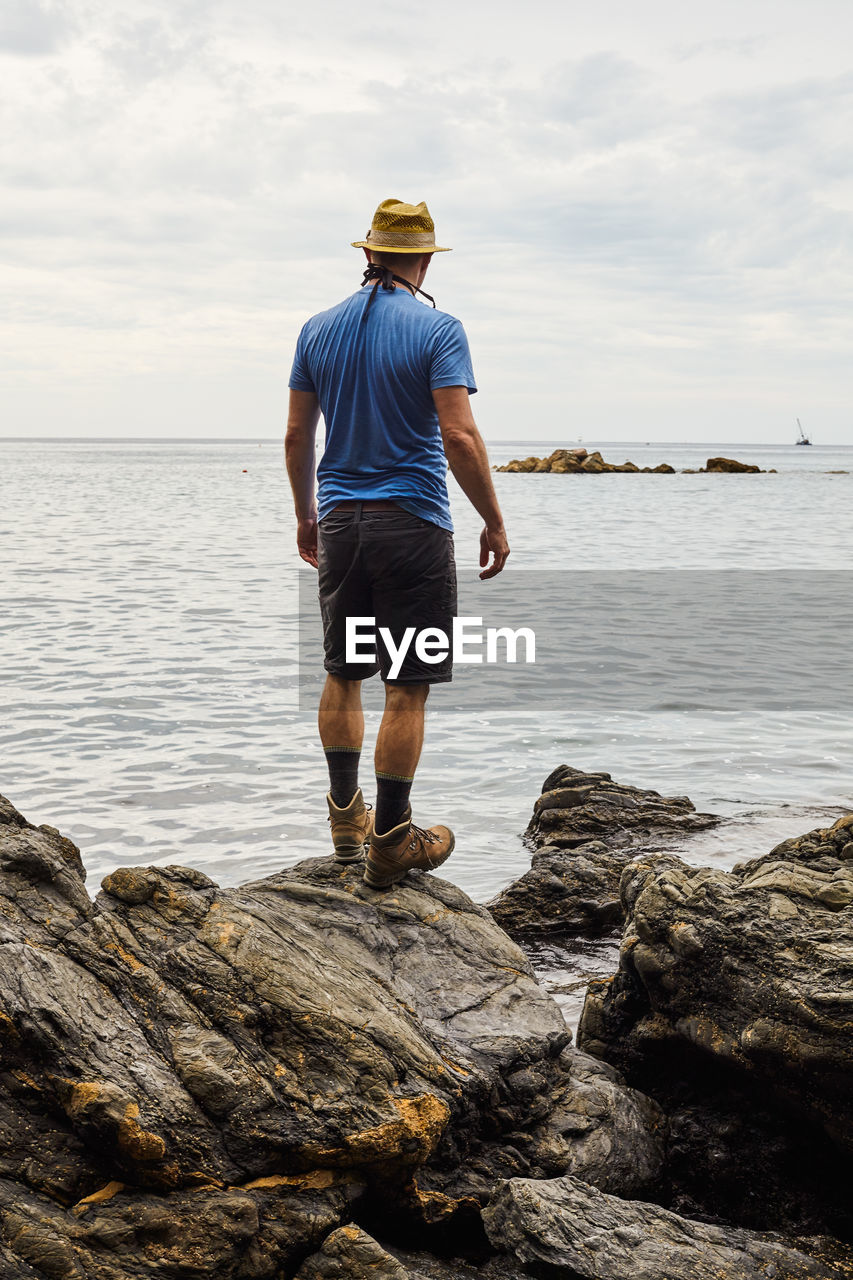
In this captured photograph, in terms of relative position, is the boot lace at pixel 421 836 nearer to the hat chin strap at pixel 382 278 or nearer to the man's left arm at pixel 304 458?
the man's left arm at pixel 304 458

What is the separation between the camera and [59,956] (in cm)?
371

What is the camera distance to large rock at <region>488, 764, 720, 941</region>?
704 centimetres

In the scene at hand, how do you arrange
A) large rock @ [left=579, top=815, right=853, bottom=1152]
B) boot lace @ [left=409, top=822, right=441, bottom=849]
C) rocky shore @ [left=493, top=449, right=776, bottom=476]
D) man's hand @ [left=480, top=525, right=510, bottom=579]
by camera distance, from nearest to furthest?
1. large rock @ [left=579, top=815, right=853, bottom=1152]
2. man's hand @ [left=480, top=525, right=510, bottom=579]
3. boot lace @ [left=409, top=822, right=441, bottom=849]
4. rocky shore @ [left=493, top=449, right=776, bottom=476]

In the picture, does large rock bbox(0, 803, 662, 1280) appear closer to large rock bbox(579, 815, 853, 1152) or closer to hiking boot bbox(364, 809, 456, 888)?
hiking boot bbox(364, 809, 456, 888)

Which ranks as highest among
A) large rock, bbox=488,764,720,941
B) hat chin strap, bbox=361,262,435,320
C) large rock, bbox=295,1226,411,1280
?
hat chin strap, bbox=361,262,435,320

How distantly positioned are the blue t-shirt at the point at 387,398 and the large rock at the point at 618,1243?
2640 mm

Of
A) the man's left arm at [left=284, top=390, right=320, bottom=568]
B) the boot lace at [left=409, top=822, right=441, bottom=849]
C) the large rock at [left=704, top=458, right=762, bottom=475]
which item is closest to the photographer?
the boot lace at [left=409, top=822, right=441, bottom=849]

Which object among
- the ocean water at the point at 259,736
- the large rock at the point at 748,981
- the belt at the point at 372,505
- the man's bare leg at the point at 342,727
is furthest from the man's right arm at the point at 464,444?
the ocean water at the point at 259,736

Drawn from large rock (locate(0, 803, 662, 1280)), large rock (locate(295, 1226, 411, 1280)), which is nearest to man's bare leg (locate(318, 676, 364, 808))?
large rock (locate(0, 803, 662, 1280))

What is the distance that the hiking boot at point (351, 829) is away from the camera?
5191 mm

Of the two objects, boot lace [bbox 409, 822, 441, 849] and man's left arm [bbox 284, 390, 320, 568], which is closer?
boot lace [bbox 409, 822, 441, 849]

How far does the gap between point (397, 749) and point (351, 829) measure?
2.12ft

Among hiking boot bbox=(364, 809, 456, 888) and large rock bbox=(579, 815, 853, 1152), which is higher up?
hiking boot bbox=(364, 809, 456, 888)

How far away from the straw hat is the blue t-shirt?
0.19m
